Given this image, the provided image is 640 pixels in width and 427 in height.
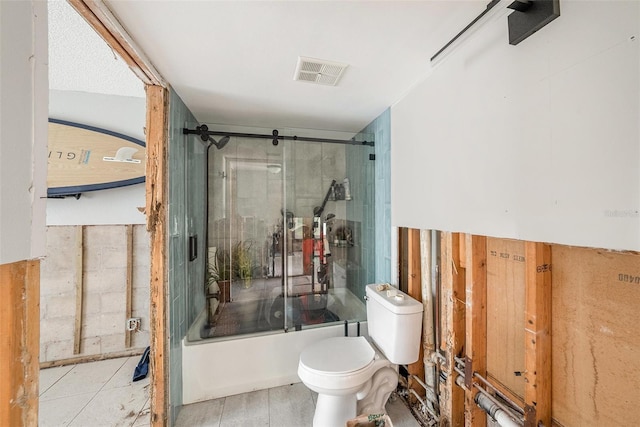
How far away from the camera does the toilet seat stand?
4.88ft

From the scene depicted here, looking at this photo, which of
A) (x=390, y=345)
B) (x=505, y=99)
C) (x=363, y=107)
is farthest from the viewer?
(x=363, y=107)

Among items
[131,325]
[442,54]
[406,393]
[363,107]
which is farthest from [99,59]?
[406,393]

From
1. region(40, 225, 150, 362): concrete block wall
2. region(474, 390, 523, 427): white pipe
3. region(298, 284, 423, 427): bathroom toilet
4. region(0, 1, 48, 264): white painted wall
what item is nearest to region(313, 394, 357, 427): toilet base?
region(298, 284, 423, 427): bathroom toilet

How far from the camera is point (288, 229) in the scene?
2.36m

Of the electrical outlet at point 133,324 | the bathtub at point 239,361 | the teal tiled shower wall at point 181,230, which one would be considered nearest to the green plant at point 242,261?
the teal tiled shower wall at point 181,230

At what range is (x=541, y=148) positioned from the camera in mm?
870

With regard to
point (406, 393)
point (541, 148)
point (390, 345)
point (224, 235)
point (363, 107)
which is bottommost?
point (406, 393)

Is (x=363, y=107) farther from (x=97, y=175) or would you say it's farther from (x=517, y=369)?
(x=97, y=175)

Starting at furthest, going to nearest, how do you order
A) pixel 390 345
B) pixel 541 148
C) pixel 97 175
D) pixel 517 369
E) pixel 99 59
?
pixel 97 175
pixel 390 345
pixel 99 59
pixel 517 369
pixel 541 148

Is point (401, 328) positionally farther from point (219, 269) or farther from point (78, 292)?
point (78, 292)

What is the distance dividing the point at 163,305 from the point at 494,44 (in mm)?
2235

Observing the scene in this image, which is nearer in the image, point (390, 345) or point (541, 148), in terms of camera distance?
point (541, 148)

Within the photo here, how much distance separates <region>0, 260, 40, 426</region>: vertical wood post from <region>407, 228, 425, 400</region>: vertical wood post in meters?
1.88

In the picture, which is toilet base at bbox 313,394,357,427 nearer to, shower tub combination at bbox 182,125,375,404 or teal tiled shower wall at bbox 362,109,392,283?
shower tub combination at bbox 182,125,375,404
